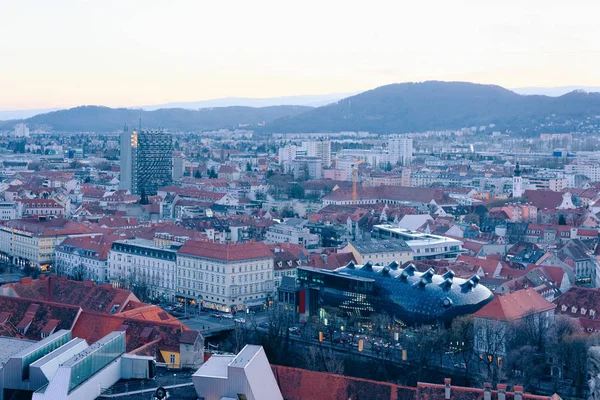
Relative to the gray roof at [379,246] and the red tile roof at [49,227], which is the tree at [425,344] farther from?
the red tile roof at [49,227]

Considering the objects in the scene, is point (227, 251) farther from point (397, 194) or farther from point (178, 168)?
point (178, 168)

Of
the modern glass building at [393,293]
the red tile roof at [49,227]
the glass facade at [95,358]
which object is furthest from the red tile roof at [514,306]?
the red tile roof at [49,227]

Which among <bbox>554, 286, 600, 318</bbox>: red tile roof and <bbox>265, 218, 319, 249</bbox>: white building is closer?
<bbox>554, 286, 600, 318</bbox>: red tile roof

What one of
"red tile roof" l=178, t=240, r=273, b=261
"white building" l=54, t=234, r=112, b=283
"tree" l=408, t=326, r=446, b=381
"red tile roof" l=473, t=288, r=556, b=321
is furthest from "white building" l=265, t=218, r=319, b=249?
"tree" l=408, t=326, r=446, b=381

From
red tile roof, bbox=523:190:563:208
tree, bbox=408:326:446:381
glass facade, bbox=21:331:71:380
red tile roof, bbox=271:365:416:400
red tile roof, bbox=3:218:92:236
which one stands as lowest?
tree, bbox=408:326:446:381

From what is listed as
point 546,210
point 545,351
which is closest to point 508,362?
point 545,351

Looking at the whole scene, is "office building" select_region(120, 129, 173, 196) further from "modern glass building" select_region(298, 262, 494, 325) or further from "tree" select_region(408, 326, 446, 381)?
"tree" select_region(408, 326, 446, 381)
